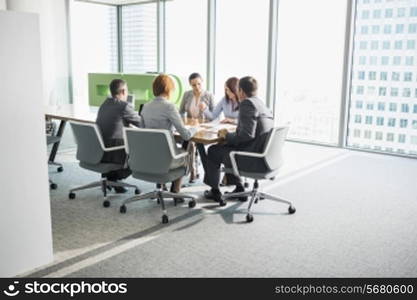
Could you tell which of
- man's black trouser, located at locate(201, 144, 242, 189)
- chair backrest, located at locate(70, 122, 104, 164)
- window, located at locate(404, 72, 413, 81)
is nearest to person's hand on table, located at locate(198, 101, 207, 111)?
Answer: man's black trouser, located at locate(201, 144, 242, 189)

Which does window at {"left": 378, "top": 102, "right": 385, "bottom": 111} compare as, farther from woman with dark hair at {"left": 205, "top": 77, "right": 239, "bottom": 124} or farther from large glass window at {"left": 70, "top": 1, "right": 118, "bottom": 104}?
large glass window at {"left": 70, "top": 1, "right": 118, "bottom": 104}

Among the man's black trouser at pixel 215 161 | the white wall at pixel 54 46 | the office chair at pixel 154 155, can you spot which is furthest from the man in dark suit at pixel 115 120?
the white wall at pixel 54 46

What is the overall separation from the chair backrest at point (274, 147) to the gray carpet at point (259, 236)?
0.49 metres

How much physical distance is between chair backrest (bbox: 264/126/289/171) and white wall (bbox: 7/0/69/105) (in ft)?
21.5

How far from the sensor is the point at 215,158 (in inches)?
167

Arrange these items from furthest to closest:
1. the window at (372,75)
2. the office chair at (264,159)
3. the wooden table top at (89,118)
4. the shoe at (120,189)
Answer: the window at (372,75)
the shoe at (120,189)
the wooden table top at (89,118)
the office chair at (264,159)

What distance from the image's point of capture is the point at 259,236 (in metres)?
3.51

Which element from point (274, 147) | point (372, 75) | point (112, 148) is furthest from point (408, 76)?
point (112, 148)

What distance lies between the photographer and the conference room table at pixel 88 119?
401 centimetres

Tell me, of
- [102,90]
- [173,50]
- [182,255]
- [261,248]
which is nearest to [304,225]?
[261,248]

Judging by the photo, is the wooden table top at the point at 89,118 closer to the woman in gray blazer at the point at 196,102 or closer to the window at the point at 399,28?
→ the woman in gray blazer at the point at 196,102

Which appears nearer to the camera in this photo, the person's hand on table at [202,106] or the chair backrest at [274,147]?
the chair backrest at [274,147]

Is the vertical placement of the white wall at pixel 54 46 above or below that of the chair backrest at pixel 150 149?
above

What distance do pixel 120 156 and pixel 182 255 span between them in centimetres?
146
